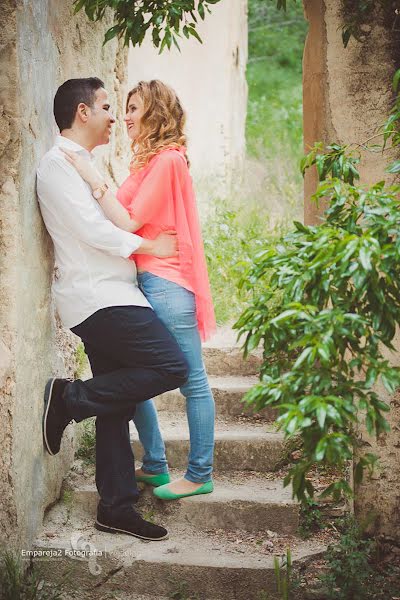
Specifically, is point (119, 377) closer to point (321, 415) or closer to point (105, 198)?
point (105, 198)

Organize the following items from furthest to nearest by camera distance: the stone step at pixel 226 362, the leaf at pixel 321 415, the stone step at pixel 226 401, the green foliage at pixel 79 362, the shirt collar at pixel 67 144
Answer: the stone step at pixel 226 362 → the stone step at pixel 226 401 → the green foliage at pixel 79 362 → the shirt collar at pixel 67 144 → the leaf at pixel 321 415

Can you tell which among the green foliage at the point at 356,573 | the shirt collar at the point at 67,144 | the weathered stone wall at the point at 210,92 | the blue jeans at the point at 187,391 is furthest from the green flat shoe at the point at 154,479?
the weathered stone wall at the point at 210,92

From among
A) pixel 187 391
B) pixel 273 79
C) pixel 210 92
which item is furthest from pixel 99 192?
pixel 273 79

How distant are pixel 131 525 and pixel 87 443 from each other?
75cm

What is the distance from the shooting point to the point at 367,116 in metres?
3.42

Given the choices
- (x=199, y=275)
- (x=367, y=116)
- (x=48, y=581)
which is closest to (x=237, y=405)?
(x=199, y=275)

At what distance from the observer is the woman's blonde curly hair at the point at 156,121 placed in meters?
3.42

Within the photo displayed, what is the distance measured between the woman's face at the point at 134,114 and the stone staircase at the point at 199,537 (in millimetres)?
1586

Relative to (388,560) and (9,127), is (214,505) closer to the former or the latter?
(388,560)

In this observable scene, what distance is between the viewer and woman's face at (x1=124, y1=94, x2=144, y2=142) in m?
3.45

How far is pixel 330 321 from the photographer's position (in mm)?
2307

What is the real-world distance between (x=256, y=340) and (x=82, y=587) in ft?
5.28

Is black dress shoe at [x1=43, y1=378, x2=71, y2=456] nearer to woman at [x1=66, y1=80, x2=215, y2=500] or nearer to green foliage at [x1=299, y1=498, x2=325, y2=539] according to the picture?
woman at [x1=66, y1=80, x2=215, y2=500]

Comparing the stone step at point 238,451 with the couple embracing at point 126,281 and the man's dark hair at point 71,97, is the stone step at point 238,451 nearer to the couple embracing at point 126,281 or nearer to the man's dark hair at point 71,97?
the couple embracing at point 126,281
